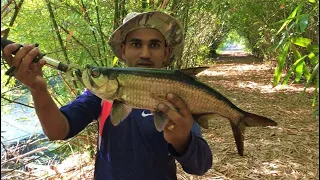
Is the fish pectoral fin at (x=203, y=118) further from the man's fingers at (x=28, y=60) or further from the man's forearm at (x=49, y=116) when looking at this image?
the man's fingers at (x=28, y=60)

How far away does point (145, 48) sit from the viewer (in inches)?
73.0

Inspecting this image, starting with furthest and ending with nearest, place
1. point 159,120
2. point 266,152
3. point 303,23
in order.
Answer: point 266,152 → point 303,23 → point 159,120

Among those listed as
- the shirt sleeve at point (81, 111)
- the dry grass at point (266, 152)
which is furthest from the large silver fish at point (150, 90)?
the dry grass at point (266, 152)

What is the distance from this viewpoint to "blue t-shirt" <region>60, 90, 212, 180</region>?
5.71 feet

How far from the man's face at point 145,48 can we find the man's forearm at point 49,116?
50cm

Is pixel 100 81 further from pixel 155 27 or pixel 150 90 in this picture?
pixel 155 27

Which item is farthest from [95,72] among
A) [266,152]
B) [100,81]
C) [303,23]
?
[266,152]

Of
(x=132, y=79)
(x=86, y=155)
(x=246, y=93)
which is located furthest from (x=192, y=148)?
(x=246, y=93)

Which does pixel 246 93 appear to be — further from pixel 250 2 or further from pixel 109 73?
pixel 109 73

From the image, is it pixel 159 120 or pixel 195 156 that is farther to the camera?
pixel 195 156

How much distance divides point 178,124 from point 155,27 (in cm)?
66

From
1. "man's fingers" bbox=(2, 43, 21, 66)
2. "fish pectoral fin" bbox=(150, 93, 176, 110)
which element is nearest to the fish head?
"fish pectoral fin" bbox=(150, 93, 176, 110)

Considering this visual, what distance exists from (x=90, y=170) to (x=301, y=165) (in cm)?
213

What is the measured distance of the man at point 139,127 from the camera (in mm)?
1534
